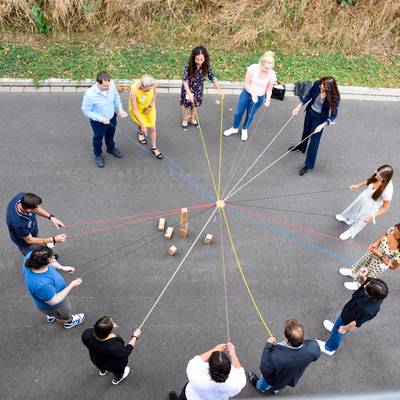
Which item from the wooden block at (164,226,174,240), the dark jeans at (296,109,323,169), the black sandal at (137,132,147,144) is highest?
the dark jeans at (296,109,323,169)

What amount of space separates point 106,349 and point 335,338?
2822 millimetres

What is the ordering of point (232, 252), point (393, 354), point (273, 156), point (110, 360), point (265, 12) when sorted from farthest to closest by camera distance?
point (265, 12), point (273, 156), point (232, 252), point (393, 354), point (110, 360)

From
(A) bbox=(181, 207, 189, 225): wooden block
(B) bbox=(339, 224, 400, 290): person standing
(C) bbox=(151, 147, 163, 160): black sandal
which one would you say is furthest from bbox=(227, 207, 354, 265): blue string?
(C) bbox=(151, 147, 163, 160): black sandal

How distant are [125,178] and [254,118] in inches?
120

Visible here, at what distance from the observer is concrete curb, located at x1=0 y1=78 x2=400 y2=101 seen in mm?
8297

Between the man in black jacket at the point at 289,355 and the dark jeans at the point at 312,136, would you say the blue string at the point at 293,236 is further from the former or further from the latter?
the man in black jacket at the point at 289,355

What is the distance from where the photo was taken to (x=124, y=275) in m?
5.76

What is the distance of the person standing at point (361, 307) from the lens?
409 cm

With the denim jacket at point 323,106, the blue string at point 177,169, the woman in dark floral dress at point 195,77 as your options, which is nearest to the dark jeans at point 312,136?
the denim jacket at point 323,106

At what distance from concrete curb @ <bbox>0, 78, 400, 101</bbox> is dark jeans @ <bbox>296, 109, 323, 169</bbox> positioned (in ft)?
6.36

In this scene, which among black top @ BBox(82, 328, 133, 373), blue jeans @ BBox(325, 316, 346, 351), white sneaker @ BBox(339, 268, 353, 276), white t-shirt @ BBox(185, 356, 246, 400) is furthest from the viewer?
white sneaker @ BBox(339, 268, 353, 276)

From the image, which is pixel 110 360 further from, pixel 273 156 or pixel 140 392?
pixel 273 156

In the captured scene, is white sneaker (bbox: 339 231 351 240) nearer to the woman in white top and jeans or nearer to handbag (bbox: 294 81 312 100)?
the woman in white top and jeans

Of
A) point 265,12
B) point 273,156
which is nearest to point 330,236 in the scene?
point 273,156
